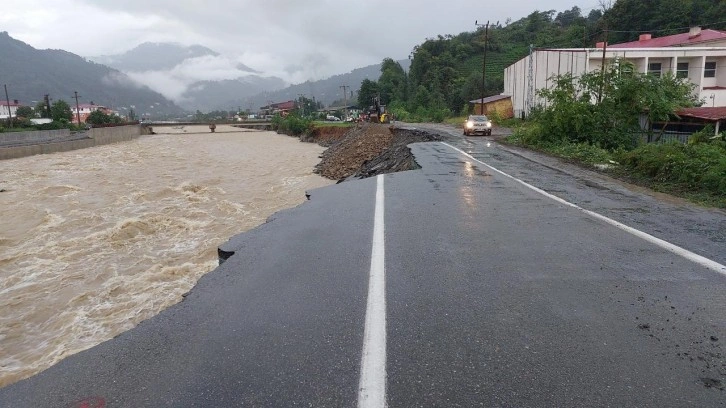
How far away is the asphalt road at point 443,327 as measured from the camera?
10.0ft

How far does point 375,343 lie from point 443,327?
2.01ft

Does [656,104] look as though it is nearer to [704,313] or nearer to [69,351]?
[704,313]

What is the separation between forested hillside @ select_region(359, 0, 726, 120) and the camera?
59384 mm

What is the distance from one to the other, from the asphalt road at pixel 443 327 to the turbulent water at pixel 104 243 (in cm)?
183

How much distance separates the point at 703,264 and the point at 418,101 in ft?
247

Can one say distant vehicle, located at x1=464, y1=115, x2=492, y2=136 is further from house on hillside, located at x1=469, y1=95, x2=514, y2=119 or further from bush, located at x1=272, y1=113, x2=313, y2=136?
bush, located at x1=272, y1=113, x2=313, y2=136

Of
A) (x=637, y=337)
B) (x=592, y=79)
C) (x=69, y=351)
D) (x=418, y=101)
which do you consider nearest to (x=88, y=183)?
(x=69, y=351)

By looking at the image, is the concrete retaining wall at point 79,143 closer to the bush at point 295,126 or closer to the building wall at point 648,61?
the bush at point 295,126

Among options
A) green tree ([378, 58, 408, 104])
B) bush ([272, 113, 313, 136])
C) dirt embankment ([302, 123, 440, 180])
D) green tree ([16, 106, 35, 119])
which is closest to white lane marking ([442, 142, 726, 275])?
dirt embankment ([302, 123, 440, 180])

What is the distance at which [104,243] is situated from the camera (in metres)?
11.4

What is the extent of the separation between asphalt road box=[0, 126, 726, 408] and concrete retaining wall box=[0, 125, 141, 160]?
136 ft

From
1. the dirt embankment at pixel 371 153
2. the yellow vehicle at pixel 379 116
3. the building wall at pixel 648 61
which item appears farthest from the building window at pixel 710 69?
the yellow vehicle at pixel 379 116

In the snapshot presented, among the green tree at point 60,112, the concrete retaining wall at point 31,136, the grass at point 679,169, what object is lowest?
the grass at point 679,169

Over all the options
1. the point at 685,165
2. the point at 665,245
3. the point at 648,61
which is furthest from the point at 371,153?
the point at 648,61
